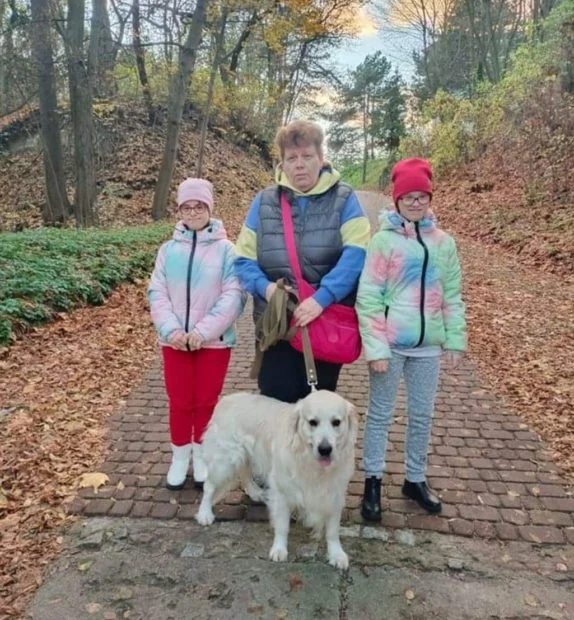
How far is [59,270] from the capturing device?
8078 millimetres

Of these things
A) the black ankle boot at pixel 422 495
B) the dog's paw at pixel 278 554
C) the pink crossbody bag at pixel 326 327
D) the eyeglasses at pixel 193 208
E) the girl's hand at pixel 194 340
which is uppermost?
the eyeglasses at pixel 193 208

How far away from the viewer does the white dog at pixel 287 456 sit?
2926mm

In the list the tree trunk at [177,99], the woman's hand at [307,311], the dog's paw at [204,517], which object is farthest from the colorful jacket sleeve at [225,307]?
the tree trunk at [177,99]

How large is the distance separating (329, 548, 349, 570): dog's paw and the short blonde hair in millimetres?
2340

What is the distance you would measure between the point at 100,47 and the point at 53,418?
39.1 feet

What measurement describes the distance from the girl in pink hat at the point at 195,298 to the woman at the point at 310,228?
1.29 ft

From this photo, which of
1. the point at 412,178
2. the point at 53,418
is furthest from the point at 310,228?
Answer: the point at 53,418

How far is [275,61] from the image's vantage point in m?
28.0

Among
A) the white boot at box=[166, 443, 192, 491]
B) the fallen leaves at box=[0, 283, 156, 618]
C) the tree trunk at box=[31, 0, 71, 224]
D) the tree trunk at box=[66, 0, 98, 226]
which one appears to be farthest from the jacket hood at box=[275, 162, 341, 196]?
the tree trunk at box=[31, 0, 71, 224]

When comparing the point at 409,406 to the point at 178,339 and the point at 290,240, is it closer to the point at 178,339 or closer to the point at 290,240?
the point at 290,240

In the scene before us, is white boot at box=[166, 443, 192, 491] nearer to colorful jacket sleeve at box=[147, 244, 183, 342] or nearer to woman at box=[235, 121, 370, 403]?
colorful jacket sleeve at box=[147, 244, 183, 342]

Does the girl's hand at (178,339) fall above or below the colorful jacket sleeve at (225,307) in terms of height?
below

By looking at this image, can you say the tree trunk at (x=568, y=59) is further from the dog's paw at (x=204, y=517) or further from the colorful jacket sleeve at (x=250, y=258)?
the dog's paw at (x=204, y=517)

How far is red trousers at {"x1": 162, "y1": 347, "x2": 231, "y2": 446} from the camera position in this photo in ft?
12.3
